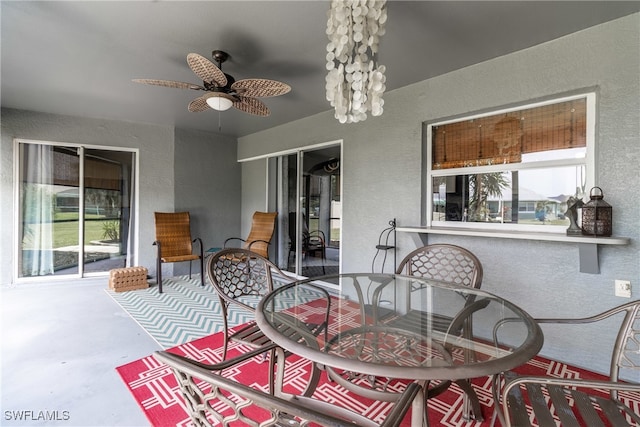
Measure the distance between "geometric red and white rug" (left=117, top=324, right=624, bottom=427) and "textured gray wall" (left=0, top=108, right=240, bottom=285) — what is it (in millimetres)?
3092

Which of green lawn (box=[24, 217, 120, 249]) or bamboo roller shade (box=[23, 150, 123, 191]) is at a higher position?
bamboo roller shade (box=[23, 150, 123, 191])

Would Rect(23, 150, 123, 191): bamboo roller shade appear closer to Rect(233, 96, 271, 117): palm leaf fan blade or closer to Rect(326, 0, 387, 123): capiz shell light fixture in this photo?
Rect(233, 96, 271, 117): palm leaf fan blade

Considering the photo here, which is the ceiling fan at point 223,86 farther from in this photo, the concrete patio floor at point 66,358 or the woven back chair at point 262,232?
the woven back chair at point 262,232

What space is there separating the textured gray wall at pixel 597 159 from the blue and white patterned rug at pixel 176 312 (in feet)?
5.92

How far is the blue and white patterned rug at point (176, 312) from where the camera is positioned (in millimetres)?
2750

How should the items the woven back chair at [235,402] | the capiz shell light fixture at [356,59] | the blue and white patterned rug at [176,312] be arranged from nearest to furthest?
the woven back chair at [235,402] → the capiz shell light fixture at [356,59] → the blue and white patterned rug at [176,312]

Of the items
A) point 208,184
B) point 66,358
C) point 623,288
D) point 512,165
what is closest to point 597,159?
point 512,165

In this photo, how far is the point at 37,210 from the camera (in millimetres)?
4277

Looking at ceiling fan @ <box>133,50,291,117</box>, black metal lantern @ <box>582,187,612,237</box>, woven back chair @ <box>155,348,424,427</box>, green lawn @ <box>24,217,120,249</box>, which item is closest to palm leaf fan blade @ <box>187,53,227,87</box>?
ceiling fan @ <box>133,50,291,117</box>

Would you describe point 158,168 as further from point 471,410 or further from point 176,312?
point 471,410

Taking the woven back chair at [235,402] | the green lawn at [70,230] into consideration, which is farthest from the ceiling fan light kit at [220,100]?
the green lawn at [70,230]

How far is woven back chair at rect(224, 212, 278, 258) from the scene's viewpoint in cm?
462

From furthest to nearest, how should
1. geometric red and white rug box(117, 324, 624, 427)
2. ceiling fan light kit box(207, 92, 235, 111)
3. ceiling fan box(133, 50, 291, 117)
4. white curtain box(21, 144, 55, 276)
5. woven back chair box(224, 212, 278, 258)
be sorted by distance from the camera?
woven back chair box(224, 212, 278, 258), white curtain box(21, 144, 55, 276), ceiling fan light kit box(207, 92, 235, 111), ceiling fan box(133, 50, 291, 117), geometric red and white rug box(117, 324, 624, 427)

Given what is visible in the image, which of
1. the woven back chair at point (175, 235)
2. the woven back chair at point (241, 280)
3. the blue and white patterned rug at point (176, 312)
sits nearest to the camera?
the woven back chair at point (241, 280)
